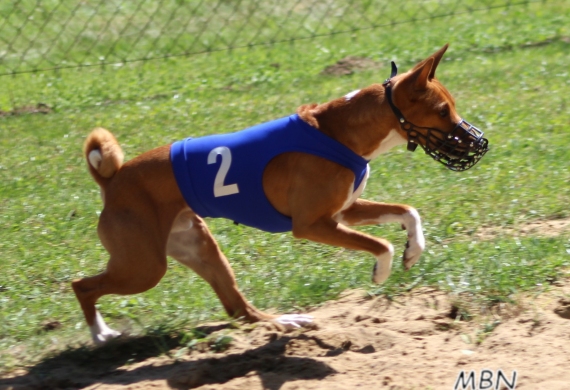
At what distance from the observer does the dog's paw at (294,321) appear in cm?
477

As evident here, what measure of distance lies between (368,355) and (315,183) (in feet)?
3.15

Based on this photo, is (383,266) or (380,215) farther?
(380,215)

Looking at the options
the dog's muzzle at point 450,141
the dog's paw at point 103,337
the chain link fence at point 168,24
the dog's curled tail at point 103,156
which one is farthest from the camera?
the chain link fence at point 168,24

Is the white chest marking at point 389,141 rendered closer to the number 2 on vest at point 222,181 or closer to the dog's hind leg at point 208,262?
the number 2 on vest at point 222,181

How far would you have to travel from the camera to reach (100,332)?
4742 mm

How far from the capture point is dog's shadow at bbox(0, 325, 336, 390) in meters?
4.27

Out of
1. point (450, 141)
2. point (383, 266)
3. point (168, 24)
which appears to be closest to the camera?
point (450, 141)

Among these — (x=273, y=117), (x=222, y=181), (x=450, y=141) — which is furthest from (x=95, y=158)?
(x=273, y=117)

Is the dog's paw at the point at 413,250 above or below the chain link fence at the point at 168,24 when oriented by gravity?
below

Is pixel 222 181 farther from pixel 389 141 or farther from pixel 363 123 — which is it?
pixel 389 141

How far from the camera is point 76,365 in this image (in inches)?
181

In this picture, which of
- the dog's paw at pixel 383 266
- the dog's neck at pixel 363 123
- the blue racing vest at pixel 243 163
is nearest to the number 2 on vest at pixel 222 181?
the blue racing vest at pixel 243 163

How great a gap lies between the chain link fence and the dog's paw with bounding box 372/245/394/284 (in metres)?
7.96

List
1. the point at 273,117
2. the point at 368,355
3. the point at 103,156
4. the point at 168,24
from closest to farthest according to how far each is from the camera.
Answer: the point at 368,355 < the point at 103,156 < the point at 273,117 < the point at 168,24
